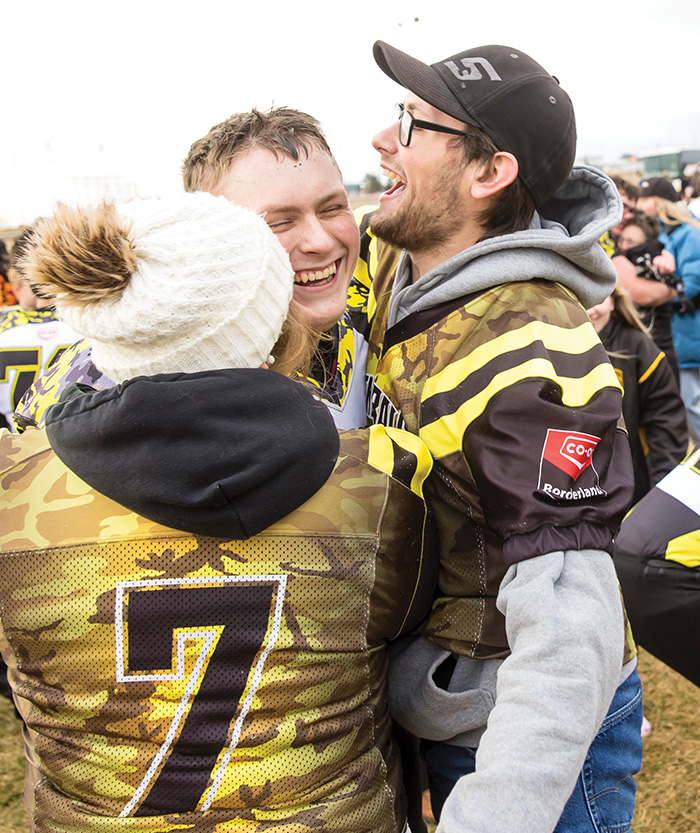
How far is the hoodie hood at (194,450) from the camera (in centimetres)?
117

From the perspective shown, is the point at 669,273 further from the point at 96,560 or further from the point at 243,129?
the point at 96,560

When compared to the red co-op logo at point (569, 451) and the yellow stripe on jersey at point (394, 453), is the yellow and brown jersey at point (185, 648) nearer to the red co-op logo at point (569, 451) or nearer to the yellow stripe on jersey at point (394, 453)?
the yellow stripe on jersey at point (394, 453)

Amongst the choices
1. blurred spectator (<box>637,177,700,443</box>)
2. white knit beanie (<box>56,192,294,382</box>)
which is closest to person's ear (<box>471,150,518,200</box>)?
white knit beanie (<box>56,192,294,382</box>)

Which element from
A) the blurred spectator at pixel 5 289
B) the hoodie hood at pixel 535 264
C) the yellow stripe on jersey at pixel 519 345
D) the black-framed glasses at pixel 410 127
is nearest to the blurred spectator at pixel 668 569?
the hoodie hood at pixel 535 264

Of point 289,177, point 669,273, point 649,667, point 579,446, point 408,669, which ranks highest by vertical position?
point 289,177

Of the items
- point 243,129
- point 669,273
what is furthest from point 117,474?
point 669,273

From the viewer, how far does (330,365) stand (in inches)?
81.0

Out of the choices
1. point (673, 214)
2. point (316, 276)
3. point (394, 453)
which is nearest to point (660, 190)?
point (673, 214)

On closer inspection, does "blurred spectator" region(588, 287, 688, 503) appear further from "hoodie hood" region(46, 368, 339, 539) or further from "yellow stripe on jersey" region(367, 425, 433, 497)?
"hoodie hood" region(46, 368, 339, 539)

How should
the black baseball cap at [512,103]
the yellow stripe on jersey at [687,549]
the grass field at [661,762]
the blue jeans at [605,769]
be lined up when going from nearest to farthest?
the blue jeans at [605,769] → the black baseball cap at [512,103] → the yellow stripe on jersey at [687,549] → the grass field at [661,762]

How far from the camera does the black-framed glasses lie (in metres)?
1.92

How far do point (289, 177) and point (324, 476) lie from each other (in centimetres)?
100

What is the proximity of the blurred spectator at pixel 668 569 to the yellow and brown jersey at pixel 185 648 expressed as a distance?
1.35 metres

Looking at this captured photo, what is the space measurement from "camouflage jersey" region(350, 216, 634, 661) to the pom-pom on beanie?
44cm
